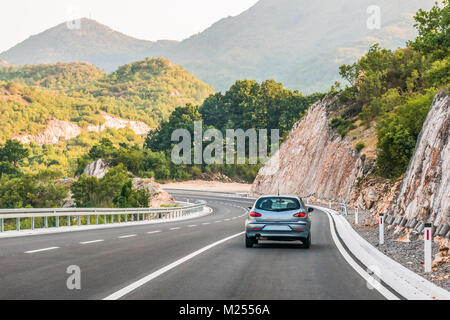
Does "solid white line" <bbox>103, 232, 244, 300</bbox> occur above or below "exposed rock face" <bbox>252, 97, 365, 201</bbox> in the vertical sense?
below

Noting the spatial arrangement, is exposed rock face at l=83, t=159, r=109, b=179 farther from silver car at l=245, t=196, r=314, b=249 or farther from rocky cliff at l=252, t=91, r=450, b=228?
silver car at l=245, t=196, r=314, b=249

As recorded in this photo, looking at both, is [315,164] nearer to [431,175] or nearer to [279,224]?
[431,175]

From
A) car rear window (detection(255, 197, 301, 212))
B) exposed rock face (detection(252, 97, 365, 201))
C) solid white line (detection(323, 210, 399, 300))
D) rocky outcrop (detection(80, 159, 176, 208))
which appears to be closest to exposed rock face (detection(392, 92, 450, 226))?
solid white line (detection(323, 210, 399, 300))

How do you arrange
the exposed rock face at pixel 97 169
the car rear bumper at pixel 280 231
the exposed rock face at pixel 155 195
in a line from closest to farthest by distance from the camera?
the car rear bumper at pixel 280 231
the exposed rock face at pixel 155 195
the exposed rock face at pixel 97 169

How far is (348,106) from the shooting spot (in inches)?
2963

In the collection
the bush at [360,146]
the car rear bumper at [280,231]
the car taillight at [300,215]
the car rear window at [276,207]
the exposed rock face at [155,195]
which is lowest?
the exposed rock face at [155,195]

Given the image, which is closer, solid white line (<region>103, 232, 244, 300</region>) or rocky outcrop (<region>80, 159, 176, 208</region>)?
solid white line (<region>103, 232, 244, 300</region>)

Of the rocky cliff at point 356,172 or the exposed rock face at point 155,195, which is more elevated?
the rocky cliff at point 356,172

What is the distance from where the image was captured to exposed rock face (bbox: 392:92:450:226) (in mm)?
18844

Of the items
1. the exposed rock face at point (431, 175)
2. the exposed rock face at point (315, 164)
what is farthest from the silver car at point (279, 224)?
the exposed rock face at point (315, 164)

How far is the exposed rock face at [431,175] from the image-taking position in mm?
18844

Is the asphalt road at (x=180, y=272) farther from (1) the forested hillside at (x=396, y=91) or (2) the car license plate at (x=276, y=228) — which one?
(1) the forested hillside at (x=396, y=91)

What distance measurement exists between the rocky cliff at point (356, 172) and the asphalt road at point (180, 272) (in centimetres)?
526
